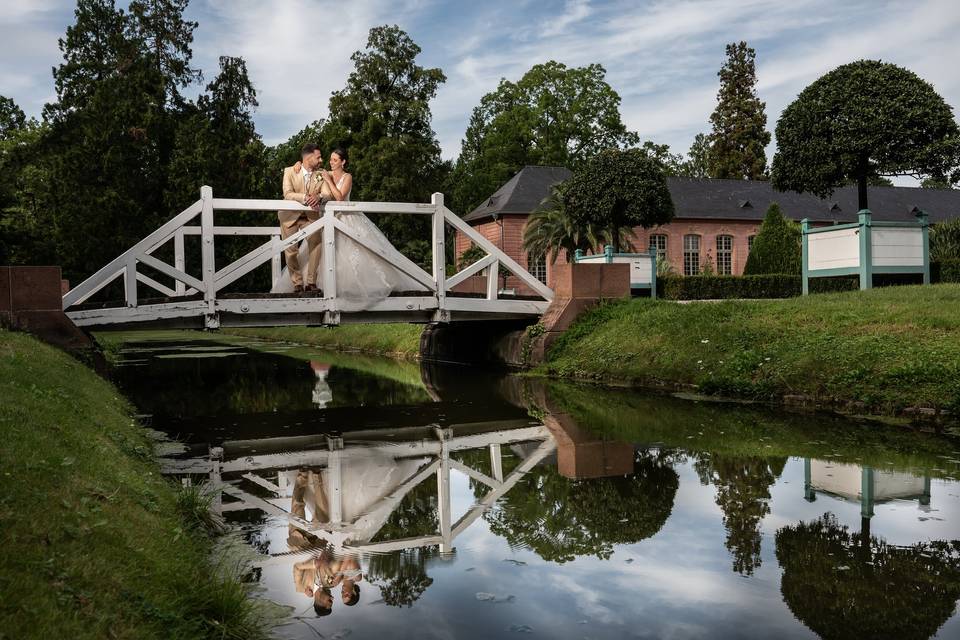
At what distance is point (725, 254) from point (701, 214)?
9.44 ft

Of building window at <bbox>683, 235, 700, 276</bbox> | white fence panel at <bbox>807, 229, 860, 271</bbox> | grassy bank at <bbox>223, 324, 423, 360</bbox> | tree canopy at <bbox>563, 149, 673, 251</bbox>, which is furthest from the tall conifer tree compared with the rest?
white fence panel at <bbox>807, 229, 860, 271</bbox>

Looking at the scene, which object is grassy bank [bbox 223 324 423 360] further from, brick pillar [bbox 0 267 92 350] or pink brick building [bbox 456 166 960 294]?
pink brick building [bbox 456 166 960 294]

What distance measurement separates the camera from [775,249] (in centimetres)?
3102

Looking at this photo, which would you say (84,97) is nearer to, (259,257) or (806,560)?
(259,257)

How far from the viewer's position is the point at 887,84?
20234mm

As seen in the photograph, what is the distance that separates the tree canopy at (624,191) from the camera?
1226 inches

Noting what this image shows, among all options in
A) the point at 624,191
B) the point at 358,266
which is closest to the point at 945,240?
the point at 624,191

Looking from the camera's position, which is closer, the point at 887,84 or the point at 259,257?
the point at 259,257

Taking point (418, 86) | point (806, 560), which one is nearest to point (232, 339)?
point (418, 86)

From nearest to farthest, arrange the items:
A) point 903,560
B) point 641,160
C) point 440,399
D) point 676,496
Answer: point 903,560 → point 676,496 → point 440,399 → point 641,160

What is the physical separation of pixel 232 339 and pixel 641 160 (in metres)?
18.2

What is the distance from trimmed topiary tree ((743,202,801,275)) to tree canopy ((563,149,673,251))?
3264mm

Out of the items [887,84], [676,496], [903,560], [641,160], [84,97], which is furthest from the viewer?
[84,97]

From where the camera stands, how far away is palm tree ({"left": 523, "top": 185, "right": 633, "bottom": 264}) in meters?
36.8
